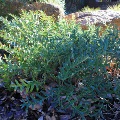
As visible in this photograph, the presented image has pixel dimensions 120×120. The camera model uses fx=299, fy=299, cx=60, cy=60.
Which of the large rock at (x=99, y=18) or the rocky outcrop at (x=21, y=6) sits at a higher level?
the rocky outcrop at (x=21, y=6)

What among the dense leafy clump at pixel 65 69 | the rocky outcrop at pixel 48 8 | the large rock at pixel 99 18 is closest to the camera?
the dense leafy clump at pixel 65 69

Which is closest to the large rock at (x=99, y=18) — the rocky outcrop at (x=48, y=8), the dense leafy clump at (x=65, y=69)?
the rocky outcrop at (x=48, y=8)

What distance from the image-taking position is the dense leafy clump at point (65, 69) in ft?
8.53

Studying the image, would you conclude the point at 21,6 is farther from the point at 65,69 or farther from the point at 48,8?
the point at 65,69

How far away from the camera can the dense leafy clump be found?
2600 millimetres

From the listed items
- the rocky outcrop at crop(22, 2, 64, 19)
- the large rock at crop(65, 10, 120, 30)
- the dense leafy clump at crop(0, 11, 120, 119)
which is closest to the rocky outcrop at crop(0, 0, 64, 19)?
the rocky outcrop at crop(22, 2, 64, 19)

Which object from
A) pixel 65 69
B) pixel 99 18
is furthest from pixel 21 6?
pixel 65 69

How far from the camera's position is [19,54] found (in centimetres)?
281

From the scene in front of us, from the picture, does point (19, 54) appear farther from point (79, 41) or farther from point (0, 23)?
point (0, 23)

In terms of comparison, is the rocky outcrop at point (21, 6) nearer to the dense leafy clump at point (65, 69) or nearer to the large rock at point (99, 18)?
the large rock at point (99, 18)

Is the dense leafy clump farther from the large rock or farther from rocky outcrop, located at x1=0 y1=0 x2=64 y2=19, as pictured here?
rocky outcrop, located at x1=0 y1=0 x2=64 y2=19

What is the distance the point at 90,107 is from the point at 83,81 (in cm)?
25

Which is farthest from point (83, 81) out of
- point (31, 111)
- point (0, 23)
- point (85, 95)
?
point (0, 23)

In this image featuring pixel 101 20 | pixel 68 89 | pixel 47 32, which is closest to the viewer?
pixel 68 89
